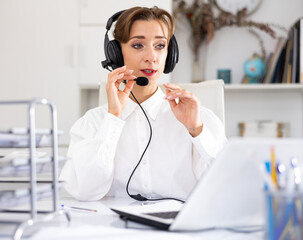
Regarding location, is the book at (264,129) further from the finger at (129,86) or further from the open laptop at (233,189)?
the open laptop at (233,189)

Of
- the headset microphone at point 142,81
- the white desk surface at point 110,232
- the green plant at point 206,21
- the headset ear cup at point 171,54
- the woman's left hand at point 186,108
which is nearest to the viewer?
the white desk surface at point 110,232

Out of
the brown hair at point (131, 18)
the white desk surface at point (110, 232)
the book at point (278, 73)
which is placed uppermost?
the brown hair at point (131, 18)

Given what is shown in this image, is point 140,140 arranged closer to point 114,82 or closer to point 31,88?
point 114,82

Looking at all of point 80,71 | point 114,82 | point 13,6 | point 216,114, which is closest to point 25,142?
point 114,82

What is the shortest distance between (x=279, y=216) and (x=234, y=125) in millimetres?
2320

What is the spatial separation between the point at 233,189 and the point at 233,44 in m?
2.28

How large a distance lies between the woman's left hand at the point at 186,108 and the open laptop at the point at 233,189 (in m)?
0.58

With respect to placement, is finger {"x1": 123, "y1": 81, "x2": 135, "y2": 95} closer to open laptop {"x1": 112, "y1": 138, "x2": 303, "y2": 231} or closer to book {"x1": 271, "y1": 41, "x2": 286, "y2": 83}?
open laptop {"x1": 112, "y1": 138, "x2": 303, "y2": 231}

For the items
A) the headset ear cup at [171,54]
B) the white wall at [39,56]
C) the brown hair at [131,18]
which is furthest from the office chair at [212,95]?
the white wall at [39,56]

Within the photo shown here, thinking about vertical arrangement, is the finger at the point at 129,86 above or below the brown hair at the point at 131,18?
below

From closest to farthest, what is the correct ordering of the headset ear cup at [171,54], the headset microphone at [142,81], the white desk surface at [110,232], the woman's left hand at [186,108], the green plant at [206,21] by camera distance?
the white desk surface at [110,232]
the woman's left hand at [186,108]
the headset microphone at [142,81]
the headset ear cup at [171,54]
the green plant at [206,21]

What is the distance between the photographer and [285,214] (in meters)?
0.57

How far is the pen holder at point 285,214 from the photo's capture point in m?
0.56

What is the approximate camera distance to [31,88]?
2648 mm
